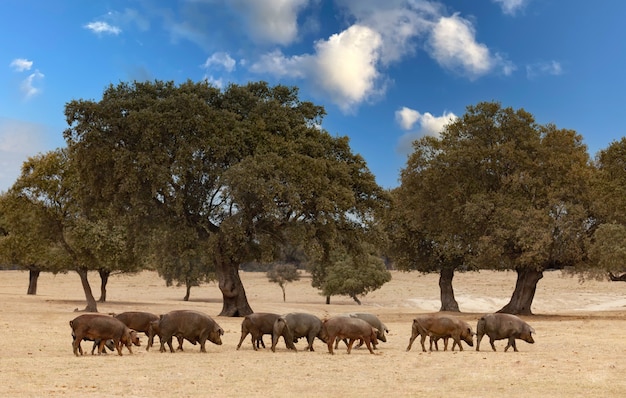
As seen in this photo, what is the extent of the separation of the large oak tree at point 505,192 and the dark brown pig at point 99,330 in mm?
25829

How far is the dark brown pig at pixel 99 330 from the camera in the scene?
18.6 meters

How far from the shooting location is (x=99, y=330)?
18719 millimetres

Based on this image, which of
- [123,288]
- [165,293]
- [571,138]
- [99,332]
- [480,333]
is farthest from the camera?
[123,288]

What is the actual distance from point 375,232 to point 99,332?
23.7m

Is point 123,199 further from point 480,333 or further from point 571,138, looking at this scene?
point 571,138

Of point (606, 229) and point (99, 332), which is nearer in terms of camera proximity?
point (99, 332)

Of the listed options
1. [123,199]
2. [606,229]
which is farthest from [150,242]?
[606,229]

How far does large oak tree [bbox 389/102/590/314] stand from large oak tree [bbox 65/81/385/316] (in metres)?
5.71

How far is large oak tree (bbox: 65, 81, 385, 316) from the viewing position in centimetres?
3619

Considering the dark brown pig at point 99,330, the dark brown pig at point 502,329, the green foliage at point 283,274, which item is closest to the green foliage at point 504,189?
the dark brown pig at point 502,329

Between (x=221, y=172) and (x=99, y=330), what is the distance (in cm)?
1924

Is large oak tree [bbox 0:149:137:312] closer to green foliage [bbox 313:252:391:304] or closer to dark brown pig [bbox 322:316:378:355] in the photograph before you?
dark brown pig [bbox 322:316:378:355]

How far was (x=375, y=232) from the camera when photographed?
40281 mm

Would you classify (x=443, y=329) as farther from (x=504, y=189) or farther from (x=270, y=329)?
(x=504, y=189)
